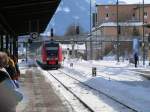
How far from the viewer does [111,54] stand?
5418 inches

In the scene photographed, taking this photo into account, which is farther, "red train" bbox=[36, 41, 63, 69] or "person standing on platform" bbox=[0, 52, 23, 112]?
"red train" bbox=[36, 41, 63, 69]

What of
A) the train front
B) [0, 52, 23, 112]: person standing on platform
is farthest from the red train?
[0, 52, 23, 112]: person standing on platform

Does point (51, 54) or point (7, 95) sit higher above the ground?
point (7, 95)

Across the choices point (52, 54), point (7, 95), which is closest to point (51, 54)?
point (52, 54)

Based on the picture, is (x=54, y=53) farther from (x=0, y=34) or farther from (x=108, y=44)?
(x=108, y=44)

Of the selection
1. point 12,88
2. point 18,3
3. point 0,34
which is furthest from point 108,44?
point 12,88

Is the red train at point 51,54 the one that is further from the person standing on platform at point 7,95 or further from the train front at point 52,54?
the person standing on platform at point 7,95

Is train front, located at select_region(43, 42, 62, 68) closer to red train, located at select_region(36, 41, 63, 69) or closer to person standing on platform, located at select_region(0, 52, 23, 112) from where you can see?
red train, located at select_region(36, 41, 63, 69)

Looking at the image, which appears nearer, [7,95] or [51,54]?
[7,95]

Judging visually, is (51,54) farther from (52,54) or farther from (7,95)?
(7,95)

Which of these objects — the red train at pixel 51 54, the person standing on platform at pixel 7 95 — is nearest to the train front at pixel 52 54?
the red train at pixel 51 54

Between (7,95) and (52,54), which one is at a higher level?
(7,95)

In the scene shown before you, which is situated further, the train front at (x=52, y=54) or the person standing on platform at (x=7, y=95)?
the train front at (x=52, y=54)

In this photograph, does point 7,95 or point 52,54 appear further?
point 52,54
